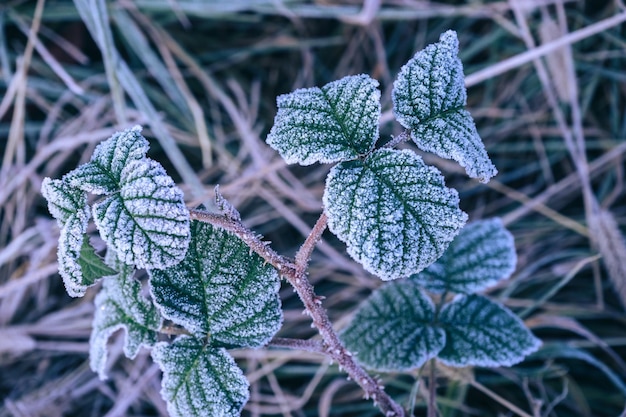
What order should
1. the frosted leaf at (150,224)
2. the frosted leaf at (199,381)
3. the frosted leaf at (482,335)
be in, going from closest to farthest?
the frosted leaf at (150,224), the frosted leaf at (199,381), the frosted leaf at (482,335)

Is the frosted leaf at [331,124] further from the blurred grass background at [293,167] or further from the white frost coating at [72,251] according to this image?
the blurred grass background at [293,167]

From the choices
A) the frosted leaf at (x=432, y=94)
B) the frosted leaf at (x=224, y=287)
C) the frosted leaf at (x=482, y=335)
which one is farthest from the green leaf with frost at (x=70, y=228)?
the frosted leaf at (x=482, y=335)

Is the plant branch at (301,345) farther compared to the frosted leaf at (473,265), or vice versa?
the frosted leaf at (473,265)

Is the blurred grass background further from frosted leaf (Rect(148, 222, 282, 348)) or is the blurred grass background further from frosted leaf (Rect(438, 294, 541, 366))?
frosted leaf (Rect(148, 222, 282, 348))

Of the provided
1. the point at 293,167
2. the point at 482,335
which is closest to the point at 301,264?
the point at 482,335

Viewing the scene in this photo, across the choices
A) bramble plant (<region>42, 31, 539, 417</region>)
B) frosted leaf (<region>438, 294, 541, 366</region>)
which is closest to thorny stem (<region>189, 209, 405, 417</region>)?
bramble plant (<region>42, 31, 539, 417</region>)

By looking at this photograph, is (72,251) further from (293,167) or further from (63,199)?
(293,167)
